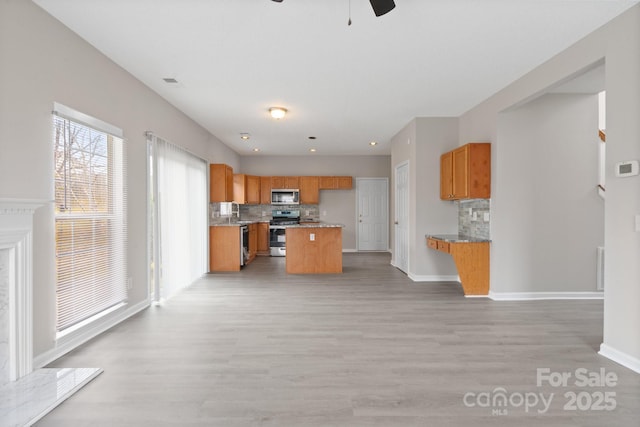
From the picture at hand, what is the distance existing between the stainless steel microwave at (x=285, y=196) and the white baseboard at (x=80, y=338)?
546 centimetres

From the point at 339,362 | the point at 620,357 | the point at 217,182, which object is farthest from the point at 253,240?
the point at 620,357

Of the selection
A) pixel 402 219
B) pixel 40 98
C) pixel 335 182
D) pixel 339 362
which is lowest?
pixel 339 362

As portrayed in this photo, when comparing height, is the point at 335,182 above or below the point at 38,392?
above

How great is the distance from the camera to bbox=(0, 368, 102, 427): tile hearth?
6.23 feet

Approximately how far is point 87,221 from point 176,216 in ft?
6.26

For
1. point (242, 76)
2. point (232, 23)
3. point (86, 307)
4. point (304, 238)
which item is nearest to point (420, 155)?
point (304, 238)

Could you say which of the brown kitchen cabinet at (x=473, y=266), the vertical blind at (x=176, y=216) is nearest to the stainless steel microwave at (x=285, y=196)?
the vertical blind at (x=176, y=216)

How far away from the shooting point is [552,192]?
4.42 meters

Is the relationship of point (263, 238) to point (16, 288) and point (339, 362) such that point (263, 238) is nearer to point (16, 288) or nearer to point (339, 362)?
point (339, 362)

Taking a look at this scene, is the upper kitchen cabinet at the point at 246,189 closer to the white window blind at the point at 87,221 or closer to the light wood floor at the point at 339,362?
the light wood floor at the point at 339,362

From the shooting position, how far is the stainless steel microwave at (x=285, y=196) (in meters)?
9.10

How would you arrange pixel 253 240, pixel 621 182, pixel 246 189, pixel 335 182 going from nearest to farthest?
pixel 621 182 → pixel 253 240 → pixel 246 189 → pixel 335 182

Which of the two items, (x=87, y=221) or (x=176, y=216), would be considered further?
(x=176, y=216)

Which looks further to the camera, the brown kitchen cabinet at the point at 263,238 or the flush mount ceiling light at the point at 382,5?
the brown kitchen cabinet at the point at 263,238
